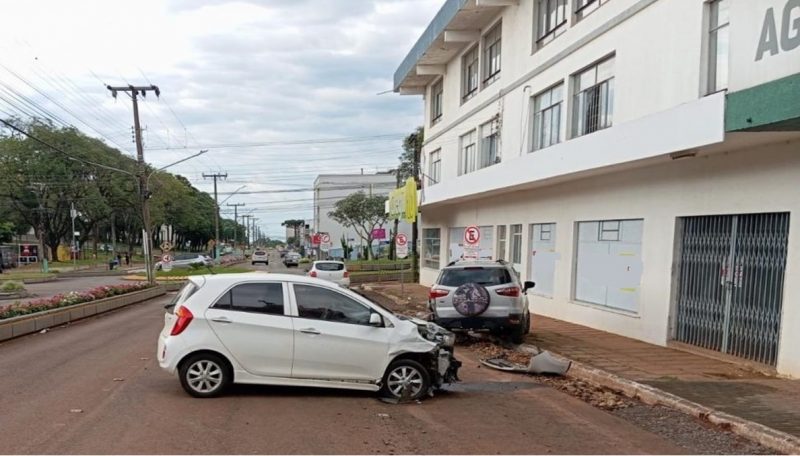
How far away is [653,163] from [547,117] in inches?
214

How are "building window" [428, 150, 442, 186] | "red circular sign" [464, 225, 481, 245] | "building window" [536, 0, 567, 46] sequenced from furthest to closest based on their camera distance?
1. "building window" [428, 150, 442, 186]
2. "red circular sign" [464, 225, 481, 245]
3. "building window" [536, 0, 567, 46]

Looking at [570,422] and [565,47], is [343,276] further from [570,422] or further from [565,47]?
[570,422]

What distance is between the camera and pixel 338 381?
7316 mm

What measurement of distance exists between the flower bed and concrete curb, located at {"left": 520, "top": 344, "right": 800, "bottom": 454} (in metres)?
12.2

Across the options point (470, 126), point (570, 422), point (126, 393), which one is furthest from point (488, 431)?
point (470, 126)

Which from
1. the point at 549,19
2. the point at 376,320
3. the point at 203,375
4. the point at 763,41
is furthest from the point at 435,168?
the point at 203,375

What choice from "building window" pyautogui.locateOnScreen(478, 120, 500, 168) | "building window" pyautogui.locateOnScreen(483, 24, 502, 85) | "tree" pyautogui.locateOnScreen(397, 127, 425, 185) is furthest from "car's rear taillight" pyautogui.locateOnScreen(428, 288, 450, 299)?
"tree" pyautogui.locateOnScreen(397, 127, 425, 185)

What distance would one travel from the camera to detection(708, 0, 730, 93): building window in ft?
33.3

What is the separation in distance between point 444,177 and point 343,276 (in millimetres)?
6726

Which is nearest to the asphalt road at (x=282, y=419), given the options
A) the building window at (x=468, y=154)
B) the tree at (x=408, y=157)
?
the building window at (x=468, y=154)

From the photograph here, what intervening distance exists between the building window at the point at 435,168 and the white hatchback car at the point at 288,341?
22.4 metres

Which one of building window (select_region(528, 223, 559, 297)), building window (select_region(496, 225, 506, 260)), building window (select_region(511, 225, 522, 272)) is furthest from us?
building window (select_region(496, 225, 506, 260))

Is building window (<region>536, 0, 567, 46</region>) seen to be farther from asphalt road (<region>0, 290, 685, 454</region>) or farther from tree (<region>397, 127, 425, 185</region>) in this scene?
tree (<region>397, 127, 425, 185</region>)

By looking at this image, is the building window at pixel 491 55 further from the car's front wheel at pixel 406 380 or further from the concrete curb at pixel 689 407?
the car's front wheel at pixel 406 380
